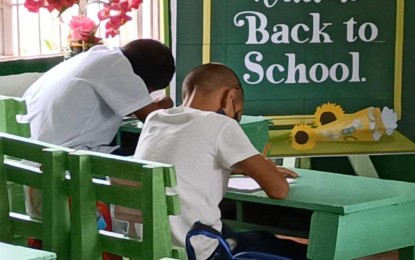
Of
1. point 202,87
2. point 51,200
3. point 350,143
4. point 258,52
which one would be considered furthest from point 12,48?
point 51,200

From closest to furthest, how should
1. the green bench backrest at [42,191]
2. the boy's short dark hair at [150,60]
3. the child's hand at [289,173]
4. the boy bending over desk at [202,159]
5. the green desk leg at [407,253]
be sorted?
the green bench backrest at [42,191]
the boy bending over desk at [202,159]
the green desk leg at [407,253]
the child's hand at [289,173]
the boy's short dark hair at [150,60]

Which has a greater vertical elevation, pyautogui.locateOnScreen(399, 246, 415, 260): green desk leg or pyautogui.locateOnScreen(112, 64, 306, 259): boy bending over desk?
pyautogui.locateOnScreen(112, 64, 306, 259): boy bending over desk

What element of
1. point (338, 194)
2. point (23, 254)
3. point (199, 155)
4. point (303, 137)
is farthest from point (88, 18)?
point (23, 254)

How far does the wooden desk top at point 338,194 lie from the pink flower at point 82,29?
5.52 ft

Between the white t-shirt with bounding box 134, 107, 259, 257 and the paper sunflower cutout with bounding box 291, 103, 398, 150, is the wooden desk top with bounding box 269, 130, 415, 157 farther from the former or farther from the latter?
the white t-shirt with bounding box 134, 107, 259, 257

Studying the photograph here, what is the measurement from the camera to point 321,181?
3324 millimetres

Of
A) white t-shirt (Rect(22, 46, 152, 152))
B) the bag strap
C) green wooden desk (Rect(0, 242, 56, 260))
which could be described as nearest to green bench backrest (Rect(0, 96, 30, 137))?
white t-shirt (Rect(22, 46, 152, 152))

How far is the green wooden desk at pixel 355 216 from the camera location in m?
2.88

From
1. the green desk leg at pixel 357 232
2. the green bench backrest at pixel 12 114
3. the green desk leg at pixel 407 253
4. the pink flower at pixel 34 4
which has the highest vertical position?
the pink flower at pixel 34 4

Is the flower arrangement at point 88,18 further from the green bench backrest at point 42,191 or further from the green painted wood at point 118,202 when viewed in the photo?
the green painted wood at point 118,202

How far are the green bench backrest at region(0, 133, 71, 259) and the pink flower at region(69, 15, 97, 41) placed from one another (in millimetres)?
1847

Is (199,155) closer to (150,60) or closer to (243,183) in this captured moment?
(243,183)

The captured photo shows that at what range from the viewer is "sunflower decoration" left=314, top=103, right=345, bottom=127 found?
15.2 ft

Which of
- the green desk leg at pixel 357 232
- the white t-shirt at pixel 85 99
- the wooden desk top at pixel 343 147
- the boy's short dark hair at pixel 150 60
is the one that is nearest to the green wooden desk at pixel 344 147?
the wooden desk top at pixel 343 147
